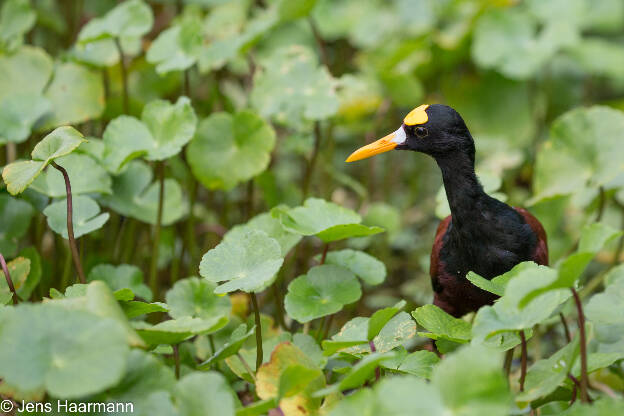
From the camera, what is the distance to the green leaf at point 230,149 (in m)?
2.12

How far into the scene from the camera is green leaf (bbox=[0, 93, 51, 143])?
6.49ft

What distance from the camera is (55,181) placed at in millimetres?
1860

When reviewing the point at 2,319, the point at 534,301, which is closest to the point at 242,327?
the point at 2,319

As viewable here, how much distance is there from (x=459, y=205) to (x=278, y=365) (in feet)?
1.86

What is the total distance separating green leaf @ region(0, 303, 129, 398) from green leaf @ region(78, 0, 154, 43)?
46.0 inches

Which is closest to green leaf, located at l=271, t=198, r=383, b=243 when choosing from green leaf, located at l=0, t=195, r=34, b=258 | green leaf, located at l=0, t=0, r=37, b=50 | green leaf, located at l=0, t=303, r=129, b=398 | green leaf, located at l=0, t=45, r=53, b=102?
green leaf, located at l=0, t=303, r=129, b=398

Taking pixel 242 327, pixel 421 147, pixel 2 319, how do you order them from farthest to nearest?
pixel 421 147, pixel 242 327, pixel 2 319

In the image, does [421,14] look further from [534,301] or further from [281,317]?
[534,301]

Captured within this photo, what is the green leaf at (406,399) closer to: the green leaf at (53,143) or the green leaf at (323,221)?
the green leaf at (323,221)

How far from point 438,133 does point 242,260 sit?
0.54 m

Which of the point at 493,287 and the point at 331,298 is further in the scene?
the point at 331,298

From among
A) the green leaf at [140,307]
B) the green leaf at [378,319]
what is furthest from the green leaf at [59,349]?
the green leaf at [378,319]

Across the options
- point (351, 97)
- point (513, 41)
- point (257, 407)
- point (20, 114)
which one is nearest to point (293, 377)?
point (257, 407)

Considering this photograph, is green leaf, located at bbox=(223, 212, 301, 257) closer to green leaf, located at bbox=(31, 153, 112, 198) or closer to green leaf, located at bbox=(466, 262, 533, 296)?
green leaf, located at bbox=(31, 153, 112, 198)
